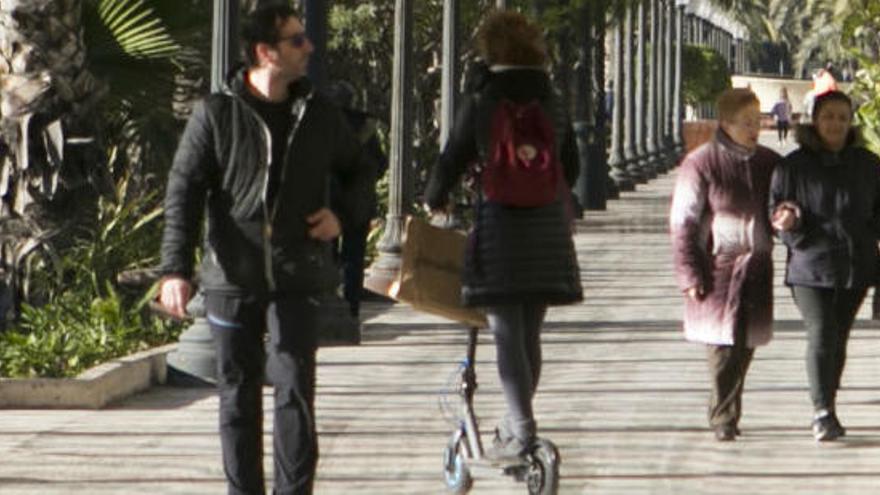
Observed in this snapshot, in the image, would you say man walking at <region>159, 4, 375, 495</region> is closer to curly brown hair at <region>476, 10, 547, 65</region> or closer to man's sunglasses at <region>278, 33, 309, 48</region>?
man's sunglasses at <region>278, 33, 309, 48</region>

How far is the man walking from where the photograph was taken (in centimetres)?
877

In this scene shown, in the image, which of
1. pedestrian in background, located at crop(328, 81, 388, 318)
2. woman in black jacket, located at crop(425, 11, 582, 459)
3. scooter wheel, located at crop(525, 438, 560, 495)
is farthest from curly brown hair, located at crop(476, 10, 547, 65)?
pedestrian in background, located at crop(328, 81, 388, 318)

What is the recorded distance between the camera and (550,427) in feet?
42.7

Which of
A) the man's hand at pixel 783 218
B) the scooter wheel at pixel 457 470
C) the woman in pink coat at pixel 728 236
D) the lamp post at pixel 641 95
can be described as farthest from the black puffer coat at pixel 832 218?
the lamp post at pixel 641 95

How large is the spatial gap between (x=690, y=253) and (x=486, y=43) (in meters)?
2.52

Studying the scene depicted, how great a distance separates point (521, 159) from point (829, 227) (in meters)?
3.09

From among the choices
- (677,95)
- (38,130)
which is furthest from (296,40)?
(677,95)

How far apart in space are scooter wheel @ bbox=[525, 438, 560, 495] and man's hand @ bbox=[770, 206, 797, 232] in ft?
9.43

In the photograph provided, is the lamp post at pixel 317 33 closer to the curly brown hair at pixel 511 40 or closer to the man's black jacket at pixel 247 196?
the curly brown hair at pixel 511 40

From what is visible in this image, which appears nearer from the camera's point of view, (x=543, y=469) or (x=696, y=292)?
(x=543, y=469)

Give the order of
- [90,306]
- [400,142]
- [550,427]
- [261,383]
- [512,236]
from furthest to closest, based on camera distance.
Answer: [400,142], [90,306], [550,427], [512,236], [261,383]

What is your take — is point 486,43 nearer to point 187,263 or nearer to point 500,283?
point 500,283

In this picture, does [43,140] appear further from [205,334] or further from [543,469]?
[543,469]

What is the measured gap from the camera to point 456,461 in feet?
34.4
